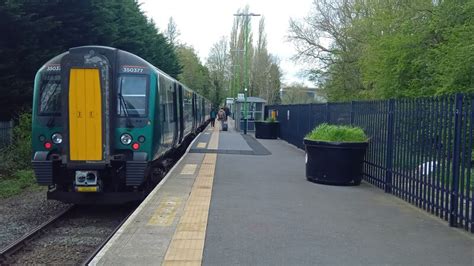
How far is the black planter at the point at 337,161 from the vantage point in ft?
38.2

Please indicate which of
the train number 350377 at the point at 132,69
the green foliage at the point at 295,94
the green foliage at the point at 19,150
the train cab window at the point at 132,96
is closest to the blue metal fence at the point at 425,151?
the train cab window at the point at 132,96

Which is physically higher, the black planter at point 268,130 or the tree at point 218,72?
the tree at point 218,72

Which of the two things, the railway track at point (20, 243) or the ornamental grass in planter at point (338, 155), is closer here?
the railway track at point (20, 243)

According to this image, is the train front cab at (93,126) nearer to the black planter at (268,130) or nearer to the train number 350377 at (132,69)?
the train number 350377 at (132,69)

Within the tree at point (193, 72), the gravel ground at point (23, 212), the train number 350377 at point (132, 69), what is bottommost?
the gravel ground at point (23, 212)

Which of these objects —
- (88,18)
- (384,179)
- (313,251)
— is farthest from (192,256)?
(88,18)

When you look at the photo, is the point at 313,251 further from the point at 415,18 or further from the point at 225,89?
the point at 225,89

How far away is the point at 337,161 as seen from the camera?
38.4 ft

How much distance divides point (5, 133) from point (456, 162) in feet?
50.9

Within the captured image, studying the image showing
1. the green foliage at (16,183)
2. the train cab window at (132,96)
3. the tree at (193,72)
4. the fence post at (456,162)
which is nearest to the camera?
the fence post at (456,162)

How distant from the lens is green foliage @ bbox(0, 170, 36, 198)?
13.3 meters

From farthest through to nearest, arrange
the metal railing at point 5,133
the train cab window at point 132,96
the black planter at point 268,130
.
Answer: the black planter at point 268,130 < the metal railing at point 5,133 < the train cab window at point 132,96

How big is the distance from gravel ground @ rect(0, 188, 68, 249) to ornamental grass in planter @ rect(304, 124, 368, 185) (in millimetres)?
5499

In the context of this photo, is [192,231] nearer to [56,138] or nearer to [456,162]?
[456,162]
